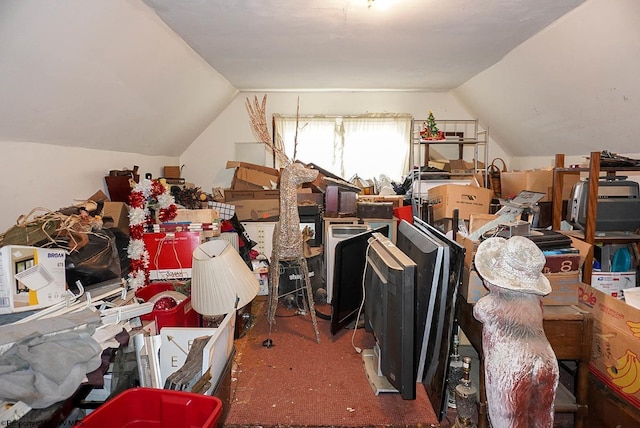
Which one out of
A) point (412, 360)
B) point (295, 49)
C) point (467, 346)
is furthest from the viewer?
point (295, 49)

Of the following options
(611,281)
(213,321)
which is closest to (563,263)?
(611,281)

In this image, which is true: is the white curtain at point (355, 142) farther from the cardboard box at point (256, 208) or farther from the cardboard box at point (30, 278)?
the cardboard box at point (30, 278)

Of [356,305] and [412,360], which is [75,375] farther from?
[356,305]

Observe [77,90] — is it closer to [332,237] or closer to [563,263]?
[332,237]

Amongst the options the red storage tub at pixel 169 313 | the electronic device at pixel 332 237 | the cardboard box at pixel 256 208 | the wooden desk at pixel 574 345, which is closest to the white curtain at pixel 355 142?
the cardboard box at pixel 256 208

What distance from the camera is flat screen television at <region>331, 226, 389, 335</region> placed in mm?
2113

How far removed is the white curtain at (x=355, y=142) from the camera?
5.17 meters

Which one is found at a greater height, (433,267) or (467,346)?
(433,267)

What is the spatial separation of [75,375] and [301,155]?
170 inches

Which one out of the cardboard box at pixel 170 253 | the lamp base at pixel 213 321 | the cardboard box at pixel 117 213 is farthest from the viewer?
the cardboard box at pixel 117 213

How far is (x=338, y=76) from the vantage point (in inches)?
170

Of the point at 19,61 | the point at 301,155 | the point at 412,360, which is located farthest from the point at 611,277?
the point at 301,155

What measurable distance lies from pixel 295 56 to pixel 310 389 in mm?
2974

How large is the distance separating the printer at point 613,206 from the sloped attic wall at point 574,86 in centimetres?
98
